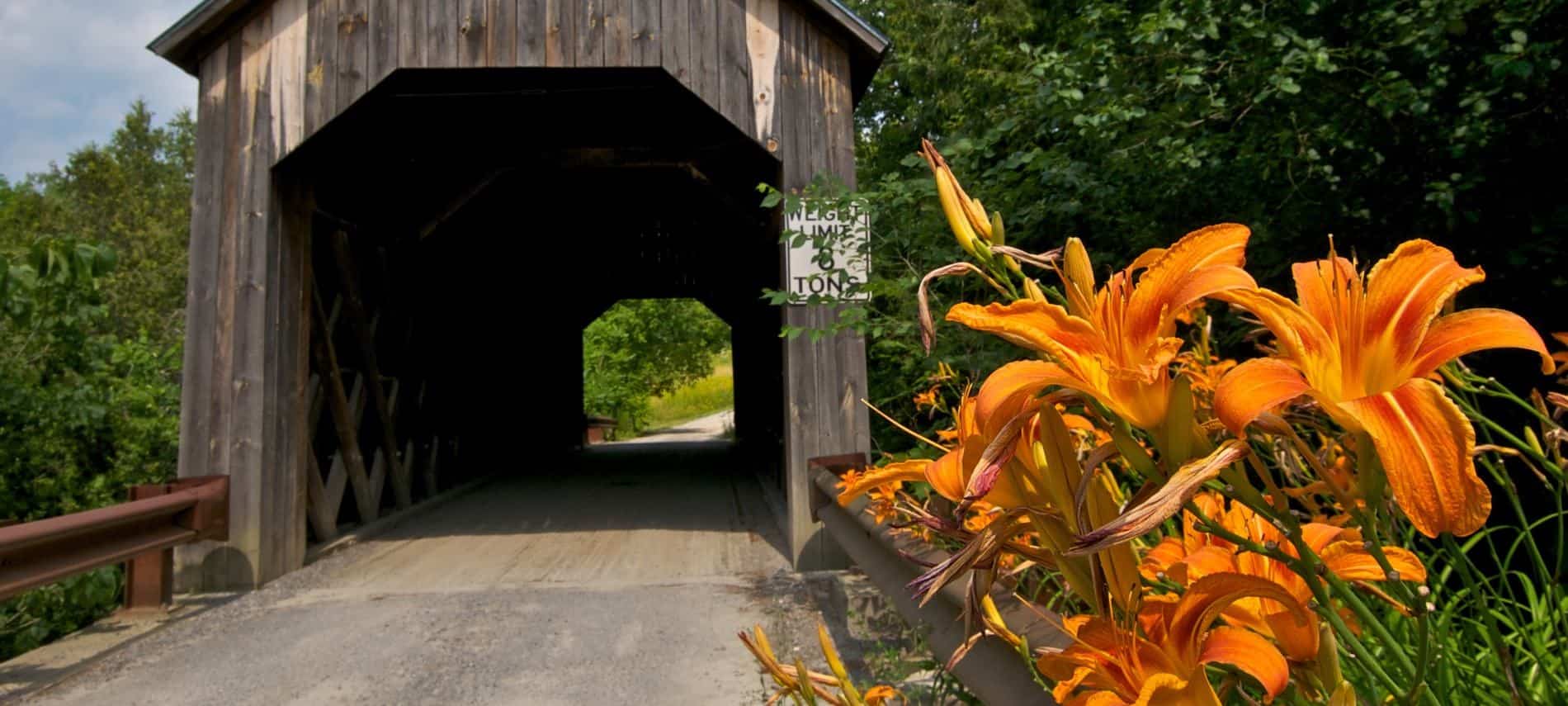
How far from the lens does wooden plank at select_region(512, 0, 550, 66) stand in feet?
16.5

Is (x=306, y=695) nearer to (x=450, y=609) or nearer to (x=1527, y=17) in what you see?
(x=450, y=609)

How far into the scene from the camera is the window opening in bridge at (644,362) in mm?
29594

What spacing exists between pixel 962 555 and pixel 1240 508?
0.41m

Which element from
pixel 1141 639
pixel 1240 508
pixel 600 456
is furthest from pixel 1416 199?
pixel 600 456

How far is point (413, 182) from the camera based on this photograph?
7.66 m

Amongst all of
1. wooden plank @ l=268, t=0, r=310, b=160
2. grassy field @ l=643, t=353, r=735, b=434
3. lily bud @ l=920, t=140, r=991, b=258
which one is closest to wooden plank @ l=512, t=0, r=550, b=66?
wooden plank @ l=268, t=0, r=310, b=160

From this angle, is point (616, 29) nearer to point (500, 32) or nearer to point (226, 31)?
point (500, 32)

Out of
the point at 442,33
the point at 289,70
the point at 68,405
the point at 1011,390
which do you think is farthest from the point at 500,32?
the point at 1011,390

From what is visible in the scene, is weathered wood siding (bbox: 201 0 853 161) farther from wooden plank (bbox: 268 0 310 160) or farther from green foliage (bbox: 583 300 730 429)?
green foliage (bbox: 583 300 730 429)

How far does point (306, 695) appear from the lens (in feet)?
9.96

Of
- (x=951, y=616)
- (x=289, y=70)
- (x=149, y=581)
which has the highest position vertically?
(x=289, y=70)

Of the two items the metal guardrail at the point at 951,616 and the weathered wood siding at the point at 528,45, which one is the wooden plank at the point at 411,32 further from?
the metal guardrail at the point at 951,616

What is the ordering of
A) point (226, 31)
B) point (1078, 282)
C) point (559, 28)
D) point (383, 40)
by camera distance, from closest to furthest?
point (1078, 282) → point (226, 31) → point (383, 40) → point (559, 28)

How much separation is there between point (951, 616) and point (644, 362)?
3108cm
